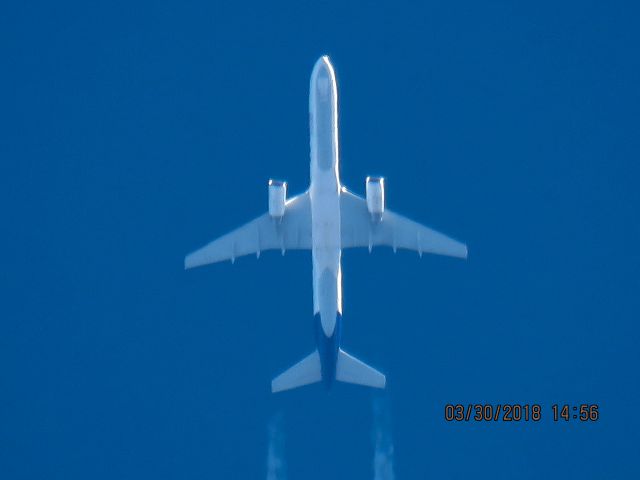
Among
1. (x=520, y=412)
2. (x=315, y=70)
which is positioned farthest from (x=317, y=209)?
(x=520, y=412)

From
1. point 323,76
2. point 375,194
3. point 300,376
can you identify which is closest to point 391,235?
point 375,194

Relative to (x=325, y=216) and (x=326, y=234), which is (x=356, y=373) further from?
(x=325, y=216)

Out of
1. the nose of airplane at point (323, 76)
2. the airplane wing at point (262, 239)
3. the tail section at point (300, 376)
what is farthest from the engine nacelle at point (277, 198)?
the tail section at point (300, 376)

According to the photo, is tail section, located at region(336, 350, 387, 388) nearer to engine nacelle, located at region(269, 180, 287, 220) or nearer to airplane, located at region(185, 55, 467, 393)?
airplane, located at region(185, 55, 467, 393)

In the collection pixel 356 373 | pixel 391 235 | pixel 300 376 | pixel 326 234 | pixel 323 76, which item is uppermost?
pixel 323 76

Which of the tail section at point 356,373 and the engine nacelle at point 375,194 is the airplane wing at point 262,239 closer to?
the engine nacelle at point 375,194

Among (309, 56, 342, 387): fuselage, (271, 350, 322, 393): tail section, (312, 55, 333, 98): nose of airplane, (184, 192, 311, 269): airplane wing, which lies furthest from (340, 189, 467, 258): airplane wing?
(271, 350, 322, 393): tail section
